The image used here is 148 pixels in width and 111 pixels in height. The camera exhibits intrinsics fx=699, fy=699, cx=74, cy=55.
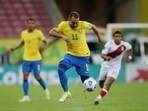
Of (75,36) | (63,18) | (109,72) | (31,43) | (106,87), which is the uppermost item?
(75,36)

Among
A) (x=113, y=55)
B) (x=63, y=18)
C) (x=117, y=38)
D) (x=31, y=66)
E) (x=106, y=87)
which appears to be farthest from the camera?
(x=63, y=18)

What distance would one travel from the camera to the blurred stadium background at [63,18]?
3181 centimetres

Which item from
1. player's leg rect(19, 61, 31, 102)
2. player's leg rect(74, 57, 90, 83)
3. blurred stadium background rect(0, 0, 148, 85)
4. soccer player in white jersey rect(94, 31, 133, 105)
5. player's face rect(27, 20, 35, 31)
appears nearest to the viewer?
player's leg rect(74, 57, 90, 83)

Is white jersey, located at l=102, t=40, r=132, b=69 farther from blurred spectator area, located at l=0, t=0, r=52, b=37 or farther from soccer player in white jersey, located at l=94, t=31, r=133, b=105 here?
blurred spectator area, located at l=0, t=0, r=52, b=37

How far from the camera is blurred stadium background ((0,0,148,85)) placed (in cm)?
3181

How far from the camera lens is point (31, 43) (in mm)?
20922

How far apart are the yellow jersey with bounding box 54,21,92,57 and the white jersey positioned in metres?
1.47

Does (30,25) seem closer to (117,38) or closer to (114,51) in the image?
(114,51)

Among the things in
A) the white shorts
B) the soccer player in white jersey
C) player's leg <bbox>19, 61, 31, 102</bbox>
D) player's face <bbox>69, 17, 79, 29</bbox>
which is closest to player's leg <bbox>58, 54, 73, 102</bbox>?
player's face <bbox>69, 17, 79, 29</bbox>

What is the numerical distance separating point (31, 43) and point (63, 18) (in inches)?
795

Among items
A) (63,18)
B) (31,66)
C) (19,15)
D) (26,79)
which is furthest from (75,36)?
(63,18)

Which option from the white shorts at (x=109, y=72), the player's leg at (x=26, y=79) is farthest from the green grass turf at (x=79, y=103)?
the white shorts at (x=109, y=72)

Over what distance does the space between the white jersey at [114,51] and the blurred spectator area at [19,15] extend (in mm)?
18734

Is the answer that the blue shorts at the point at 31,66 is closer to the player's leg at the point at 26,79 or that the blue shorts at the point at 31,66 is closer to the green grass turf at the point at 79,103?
the player's leg at the point at 26,79
